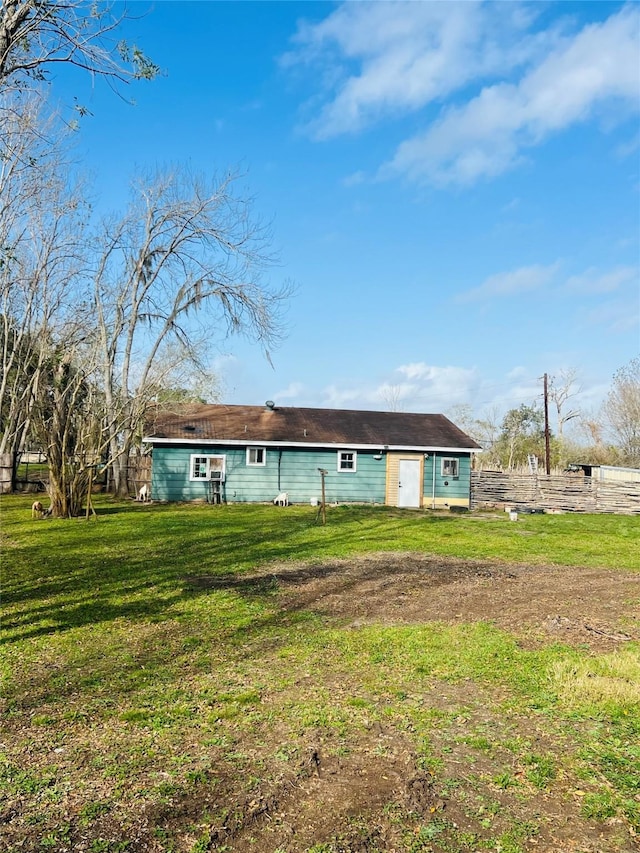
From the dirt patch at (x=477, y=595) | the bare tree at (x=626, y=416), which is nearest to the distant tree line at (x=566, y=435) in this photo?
the bare tree at (x=626, y=416)

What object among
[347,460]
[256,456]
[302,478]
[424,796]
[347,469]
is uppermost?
[256,456]

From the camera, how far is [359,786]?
3219mm

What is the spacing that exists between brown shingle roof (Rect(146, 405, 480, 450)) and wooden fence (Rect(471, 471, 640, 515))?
7.19 ft

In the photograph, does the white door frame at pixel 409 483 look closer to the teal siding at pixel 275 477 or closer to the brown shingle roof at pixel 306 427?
the teal siding at pixel 275 477

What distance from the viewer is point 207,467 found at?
834 inches

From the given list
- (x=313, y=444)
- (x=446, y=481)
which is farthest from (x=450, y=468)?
(x=313, y=444)

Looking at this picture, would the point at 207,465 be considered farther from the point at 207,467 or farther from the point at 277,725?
the point at 277,725

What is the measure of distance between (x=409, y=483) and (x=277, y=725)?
18.1 m

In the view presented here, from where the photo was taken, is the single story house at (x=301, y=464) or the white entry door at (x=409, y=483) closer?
the single story house at (x=301, y=464)

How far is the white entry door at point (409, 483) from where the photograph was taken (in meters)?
21.6

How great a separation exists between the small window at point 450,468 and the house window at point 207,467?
8107mm

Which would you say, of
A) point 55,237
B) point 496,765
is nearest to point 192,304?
point 55,237

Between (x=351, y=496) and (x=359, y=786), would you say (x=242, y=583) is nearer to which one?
(x=359, y=786)

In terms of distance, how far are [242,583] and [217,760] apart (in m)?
4.75
